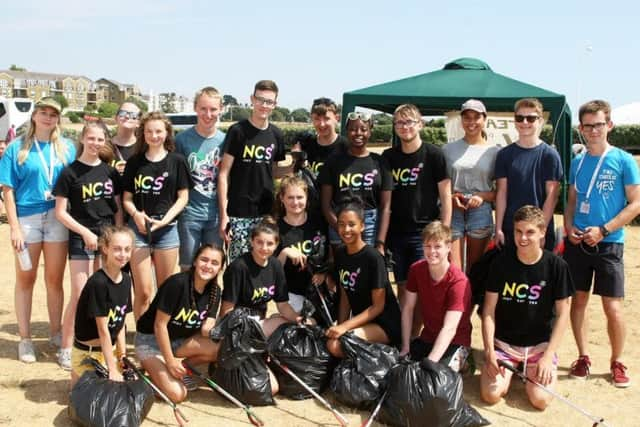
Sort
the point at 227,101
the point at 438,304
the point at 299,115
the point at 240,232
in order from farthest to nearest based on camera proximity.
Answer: the point at 299,115 < the point at 227,101 < the point at 240,232 < the point at 438,304

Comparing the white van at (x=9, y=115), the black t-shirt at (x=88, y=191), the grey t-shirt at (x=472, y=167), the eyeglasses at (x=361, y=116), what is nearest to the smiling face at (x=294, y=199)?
the eyeglasses at (x=361, y=116)

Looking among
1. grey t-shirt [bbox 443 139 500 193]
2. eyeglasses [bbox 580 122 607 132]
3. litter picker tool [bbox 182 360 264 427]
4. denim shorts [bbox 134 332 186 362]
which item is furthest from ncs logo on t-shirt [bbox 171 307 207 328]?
eyeglasses [bbox 580 122 607 132]

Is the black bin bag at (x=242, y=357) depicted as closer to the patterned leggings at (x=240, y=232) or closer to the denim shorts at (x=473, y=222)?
the patterned leggings at (x=240, y=232)

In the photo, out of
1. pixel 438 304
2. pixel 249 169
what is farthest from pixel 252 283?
pixel 438 304

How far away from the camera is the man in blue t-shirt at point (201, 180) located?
449cm

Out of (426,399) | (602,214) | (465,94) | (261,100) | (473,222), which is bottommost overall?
(426,399)

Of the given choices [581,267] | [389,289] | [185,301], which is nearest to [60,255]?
[185,301]

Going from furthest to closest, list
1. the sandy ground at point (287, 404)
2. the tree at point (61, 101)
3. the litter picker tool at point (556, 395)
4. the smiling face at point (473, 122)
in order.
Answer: the tree at point (61, 101) → the smiling face at point (473, 122) → the sandy ground at point (287, 404) → the litter picker tool at point (556, 395)

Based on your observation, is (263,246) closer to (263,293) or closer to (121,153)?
(263,293)

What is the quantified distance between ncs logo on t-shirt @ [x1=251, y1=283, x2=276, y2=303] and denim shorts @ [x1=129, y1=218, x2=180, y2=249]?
2.54ft

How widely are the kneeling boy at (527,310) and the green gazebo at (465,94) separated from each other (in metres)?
3.39

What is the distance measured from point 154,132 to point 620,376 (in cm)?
353

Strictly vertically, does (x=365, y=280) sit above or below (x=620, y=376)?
above

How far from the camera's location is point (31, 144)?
4328mm
